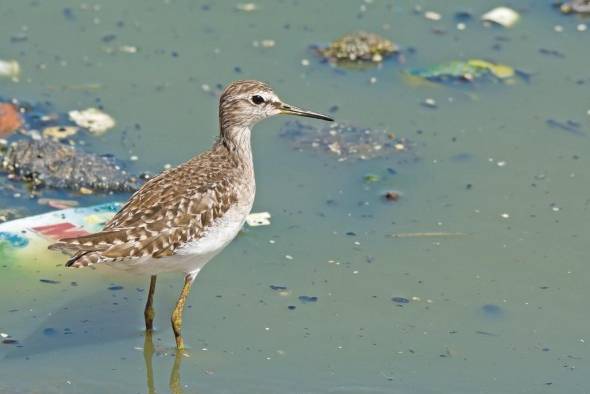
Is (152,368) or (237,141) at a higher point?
(237,141)

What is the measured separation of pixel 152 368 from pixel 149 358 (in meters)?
0.13

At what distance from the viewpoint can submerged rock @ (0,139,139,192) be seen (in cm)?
971

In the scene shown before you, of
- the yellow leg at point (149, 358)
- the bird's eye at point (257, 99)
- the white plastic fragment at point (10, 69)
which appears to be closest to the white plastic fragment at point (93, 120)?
the white plastic fragment at point (10, 69)

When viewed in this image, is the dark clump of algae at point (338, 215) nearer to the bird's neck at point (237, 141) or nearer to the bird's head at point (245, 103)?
the bird's neck at point (237, 141)

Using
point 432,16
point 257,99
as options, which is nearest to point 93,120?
point 257,99

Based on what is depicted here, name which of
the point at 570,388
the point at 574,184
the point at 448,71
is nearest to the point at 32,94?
the point at 448,71

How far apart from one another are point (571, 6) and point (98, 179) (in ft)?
17.7

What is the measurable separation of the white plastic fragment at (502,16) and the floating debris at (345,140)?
7.76ft

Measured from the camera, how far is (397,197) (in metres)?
9.71

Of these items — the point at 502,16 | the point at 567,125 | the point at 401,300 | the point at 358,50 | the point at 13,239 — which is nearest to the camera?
the point at 401,300

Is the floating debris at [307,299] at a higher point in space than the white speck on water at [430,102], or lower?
lower

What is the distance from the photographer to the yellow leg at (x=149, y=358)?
299 inches

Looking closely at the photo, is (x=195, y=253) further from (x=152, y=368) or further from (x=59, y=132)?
(x=59, y=132)

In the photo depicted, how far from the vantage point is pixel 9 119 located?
1046cm
